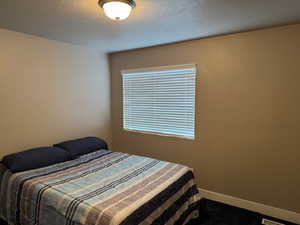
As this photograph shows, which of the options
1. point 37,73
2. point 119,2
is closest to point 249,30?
point 119,2

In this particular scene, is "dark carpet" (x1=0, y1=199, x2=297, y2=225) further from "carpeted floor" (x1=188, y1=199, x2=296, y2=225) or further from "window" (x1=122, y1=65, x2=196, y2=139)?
"window" (x1=122, y1=65, x2=196, y2=139)

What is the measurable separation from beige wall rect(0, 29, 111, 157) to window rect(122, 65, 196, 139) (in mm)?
538

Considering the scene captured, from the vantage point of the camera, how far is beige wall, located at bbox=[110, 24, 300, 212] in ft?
7.35

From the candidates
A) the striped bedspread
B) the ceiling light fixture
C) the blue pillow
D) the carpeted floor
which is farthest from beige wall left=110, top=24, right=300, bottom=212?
the blue pillow

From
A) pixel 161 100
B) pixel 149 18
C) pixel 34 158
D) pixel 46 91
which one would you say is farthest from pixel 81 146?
pixel 149 18

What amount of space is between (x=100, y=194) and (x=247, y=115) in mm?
2005

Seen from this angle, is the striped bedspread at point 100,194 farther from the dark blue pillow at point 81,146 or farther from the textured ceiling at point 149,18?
the textured ceiling at point 149,18

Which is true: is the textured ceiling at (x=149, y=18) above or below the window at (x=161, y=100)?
above

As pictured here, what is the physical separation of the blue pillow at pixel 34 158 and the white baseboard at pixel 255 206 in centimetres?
214

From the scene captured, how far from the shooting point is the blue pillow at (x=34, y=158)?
219 cm

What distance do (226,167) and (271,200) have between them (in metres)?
0.63

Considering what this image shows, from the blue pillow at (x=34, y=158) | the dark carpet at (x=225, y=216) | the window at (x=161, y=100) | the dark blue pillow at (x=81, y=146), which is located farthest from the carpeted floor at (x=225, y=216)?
the blue pillow at (x=34, y=158)

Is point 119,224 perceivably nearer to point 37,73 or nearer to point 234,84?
point 234,84

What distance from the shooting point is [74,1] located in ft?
5.34
